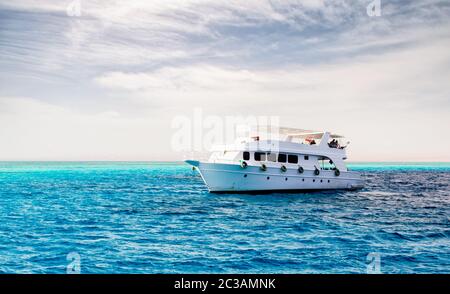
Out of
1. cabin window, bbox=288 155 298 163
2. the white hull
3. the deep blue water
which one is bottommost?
the deep blue water

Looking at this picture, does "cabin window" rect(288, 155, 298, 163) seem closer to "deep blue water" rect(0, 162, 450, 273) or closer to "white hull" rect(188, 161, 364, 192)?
"white hull" rect(188, 161, 364, 192)

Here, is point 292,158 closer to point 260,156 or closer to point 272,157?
point 272,157

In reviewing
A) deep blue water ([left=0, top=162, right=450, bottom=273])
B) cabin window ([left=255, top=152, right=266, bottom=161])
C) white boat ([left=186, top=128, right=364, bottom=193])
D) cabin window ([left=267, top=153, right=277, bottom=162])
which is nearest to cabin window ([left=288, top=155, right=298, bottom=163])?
white boat ([left=186, top=128, right=364, bottom=193])

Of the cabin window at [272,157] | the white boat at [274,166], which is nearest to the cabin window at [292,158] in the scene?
the white boat at [274,166]

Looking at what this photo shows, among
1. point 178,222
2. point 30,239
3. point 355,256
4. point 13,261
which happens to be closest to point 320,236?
point 355,256

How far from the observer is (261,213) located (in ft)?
81.1

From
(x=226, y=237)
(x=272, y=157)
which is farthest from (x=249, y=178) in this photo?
(x=226, y=237)

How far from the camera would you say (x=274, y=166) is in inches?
1326

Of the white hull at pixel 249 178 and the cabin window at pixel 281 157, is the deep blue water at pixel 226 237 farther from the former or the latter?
the cabin window at pixel 281 157

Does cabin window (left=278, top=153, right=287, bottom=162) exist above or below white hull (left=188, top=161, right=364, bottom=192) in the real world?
above

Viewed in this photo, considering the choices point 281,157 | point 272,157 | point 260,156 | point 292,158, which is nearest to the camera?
point 260,156

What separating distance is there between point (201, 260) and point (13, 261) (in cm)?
731

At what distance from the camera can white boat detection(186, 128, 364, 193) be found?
32844 mm
